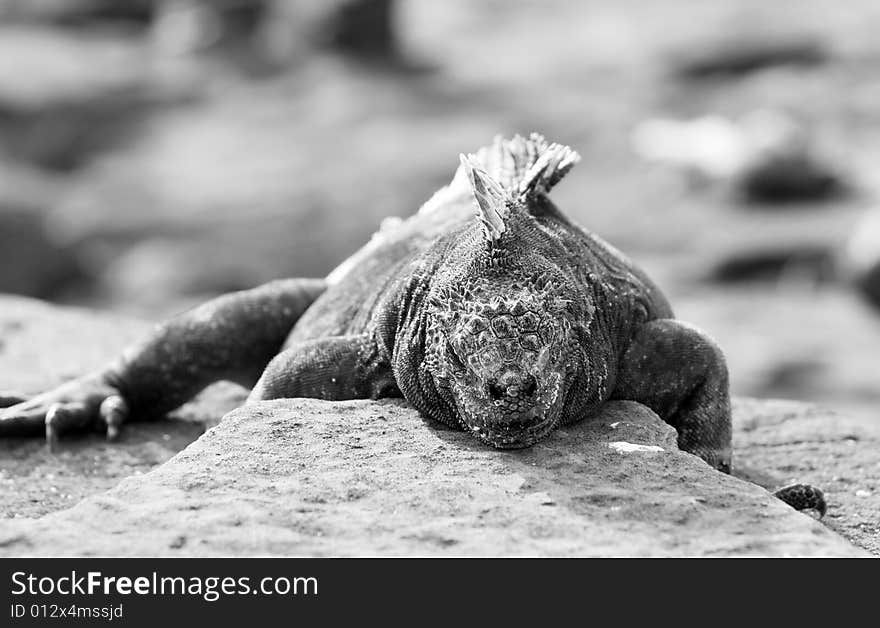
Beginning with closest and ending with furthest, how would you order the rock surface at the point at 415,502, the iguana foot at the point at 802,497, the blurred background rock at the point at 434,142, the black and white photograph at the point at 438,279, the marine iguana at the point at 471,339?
the rock surface at the point at 415,502, the black and white photograph at the point at 438,279, the marine iguana at the point at 471,339, the iguana foot at the point at 802,497, the blurred background rock at the point at 434,142

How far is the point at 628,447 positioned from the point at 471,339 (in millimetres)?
765

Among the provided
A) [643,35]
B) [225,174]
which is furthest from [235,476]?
[643,35]

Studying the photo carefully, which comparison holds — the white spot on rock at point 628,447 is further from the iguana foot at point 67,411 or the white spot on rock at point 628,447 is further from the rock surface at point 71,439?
the iguana foot at point 67,411

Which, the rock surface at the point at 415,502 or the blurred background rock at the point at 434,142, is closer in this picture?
the rock surface at the point at 415,502

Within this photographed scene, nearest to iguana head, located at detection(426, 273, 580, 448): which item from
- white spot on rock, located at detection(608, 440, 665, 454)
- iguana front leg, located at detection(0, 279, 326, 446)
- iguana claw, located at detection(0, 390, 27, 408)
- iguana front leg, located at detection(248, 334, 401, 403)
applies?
white spot on rock, located at detection(608, 440, 665, 454)

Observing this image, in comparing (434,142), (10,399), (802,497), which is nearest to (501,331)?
(802,497)

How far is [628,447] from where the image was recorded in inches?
229

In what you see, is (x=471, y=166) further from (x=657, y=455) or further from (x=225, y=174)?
(x=225, y=174)

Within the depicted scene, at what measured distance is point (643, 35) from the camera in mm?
35062

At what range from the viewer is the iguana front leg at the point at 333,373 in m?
6.57

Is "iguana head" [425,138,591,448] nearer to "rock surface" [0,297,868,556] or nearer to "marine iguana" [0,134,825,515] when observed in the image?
"marine iguana" [0,134,825,515]

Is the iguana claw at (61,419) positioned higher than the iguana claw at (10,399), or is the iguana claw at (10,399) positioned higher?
the iguana claw at (10,399)

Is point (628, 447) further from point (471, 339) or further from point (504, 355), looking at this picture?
point (471, 339)

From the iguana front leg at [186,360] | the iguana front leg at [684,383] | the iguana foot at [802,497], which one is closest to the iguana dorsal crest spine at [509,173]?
the iguana front leg at [684,383]
